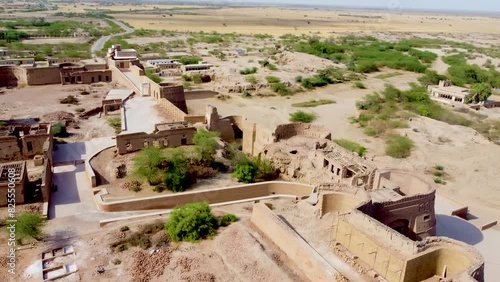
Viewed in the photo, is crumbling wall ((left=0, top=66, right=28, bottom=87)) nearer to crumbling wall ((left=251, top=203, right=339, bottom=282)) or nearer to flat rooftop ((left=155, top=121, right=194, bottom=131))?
flat rooftop ((left=155, top=121, right=194, bottom=131))

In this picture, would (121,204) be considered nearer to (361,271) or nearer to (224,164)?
(224,164)

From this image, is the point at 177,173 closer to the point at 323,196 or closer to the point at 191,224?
the point at 191,224

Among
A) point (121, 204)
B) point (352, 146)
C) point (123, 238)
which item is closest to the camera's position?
point (123, 238)

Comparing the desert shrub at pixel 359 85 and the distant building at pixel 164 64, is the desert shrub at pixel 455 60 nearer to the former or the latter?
the desert shrub at pixel 359 85

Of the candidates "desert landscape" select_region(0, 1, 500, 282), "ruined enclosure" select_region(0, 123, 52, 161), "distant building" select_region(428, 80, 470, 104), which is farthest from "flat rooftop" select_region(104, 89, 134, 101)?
"distant building" select_region(428, 80, 470, 104)

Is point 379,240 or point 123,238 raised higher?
point 379,240

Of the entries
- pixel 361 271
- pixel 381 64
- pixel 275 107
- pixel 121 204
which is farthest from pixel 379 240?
pixel 381 64
